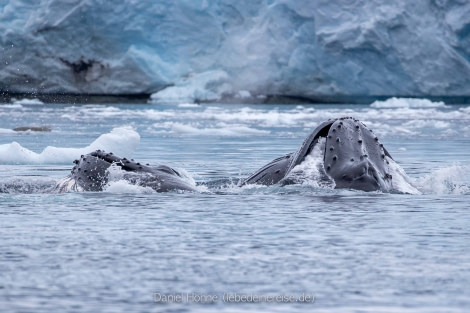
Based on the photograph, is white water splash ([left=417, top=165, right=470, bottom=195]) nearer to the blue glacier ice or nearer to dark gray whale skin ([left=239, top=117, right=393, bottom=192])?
dark gray whale skin ([left=239, top=117, right=393, bottom=192])

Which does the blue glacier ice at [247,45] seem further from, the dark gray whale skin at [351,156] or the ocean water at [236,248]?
the dark gray whale skin at [351,156]

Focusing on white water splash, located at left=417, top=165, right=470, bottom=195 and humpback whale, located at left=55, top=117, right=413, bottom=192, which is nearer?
humpback whale, located at left=55, top=117, right=413, bottom=192

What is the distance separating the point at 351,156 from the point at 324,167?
0.28 meters

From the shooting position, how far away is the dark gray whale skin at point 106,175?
8156 mm

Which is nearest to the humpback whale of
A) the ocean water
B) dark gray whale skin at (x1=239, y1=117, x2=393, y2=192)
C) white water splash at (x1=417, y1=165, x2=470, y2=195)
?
dark gray whale skin at (x1=239, y1=117, x2=393, y2=192)

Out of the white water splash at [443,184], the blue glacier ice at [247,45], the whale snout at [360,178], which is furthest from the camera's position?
the blue glacier ice at [247,45]

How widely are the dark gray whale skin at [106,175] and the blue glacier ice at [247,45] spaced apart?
3216 centimetres

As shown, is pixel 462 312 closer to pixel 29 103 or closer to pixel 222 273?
pixel 222 273

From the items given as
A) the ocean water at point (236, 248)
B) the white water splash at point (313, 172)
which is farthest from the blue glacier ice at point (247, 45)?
the white water splash at point (313, 172)

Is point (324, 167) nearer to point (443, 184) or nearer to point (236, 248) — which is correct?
point (443, 184)

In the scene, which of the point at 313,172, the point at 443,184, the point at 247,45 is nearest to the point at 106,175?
the point at 313,172

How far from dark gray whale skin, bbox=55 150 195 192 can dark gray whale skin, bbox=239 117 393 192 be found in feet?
3.55

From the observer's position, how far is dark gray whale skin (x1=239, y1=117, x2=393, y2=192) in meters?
7.64

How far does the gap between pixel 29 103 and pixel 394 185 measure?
4230 centimetres
